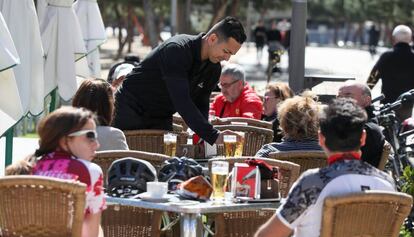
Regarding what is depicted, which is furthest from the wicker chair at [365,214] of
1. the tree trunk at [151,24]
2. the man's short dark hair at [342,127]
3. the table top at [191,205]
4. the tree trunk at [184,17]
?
the tree trunk at [184,17]

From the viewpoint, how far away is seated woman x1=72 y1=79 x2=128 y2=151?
620 cm

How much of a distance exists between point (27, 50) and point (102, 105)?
298cm

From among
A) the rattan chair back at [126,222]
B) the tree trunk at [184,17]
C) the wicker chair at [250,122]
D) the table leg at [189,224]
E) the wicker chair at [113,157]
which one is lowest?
the tree trunk at [184,17]

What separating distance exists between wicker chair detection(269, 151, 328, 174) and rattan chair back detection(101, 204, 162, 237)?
32.6 inches

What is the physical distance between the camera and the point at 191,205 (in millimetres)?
5098

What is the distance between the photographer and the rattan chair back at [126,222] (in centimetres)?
626

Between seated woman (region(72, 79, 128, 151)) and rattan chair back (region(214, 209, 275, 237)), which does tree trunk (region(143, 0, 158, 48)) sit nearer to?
seated woman (region(72, 79, 128, 151))

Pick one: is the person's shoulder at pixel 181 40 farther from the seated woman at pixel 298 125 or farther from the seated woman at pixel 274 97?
the seated woman at pixel 274 97

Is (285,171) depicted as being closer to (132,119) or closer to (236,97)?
(132,119)

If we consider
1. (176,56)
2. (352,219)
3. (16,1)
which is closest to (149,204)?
(352,219)

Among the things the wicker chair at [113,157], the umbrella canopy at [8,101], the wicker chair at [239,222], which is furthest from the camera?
the umbrella canopy at [8,101]

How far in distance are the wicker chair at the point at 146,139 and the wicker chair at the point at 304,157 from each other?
1397 mm

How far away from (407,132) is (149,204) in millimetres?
5659

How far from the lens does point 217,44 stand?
7059 mm
